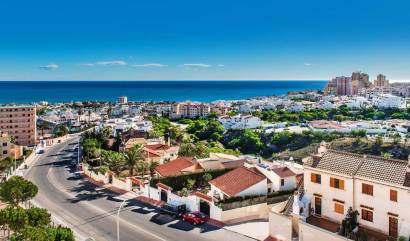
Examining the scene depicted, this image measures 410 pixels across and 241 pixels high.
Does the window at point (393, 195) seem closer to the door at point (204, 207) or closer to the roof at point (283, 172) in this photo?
the roof at point (283, 172)

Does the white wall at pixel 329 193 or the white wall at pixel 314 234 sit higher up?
the white wall at pixel 329 193

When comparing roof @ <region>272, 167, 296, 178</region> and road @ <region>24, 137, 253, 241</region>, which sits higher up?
roof @ <region>272, 167, 296, 178</region>

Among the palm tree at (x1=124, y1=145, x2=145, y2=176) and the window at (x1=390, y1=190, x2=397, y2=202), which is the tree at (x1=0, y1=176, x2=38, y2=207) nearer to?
the palm tree at (x1=124, y1=145, x2=145, y2=176)

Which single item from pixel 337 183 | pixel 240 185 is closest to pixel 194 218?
pixel 240 185

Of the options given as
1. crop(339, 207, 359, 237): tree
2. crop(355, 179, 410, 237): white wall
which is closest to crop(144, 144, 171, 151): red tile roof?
crop(339, 207, 359, 237): tree

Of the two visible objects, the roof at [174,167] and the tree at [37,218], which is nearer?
the tree at [37,218]

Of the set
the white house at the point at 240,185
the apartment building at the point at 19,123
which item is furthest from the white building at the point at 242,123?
the white house at the point at 240,185

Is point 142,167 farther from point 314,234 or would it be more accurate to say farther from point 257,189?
point 314,234
